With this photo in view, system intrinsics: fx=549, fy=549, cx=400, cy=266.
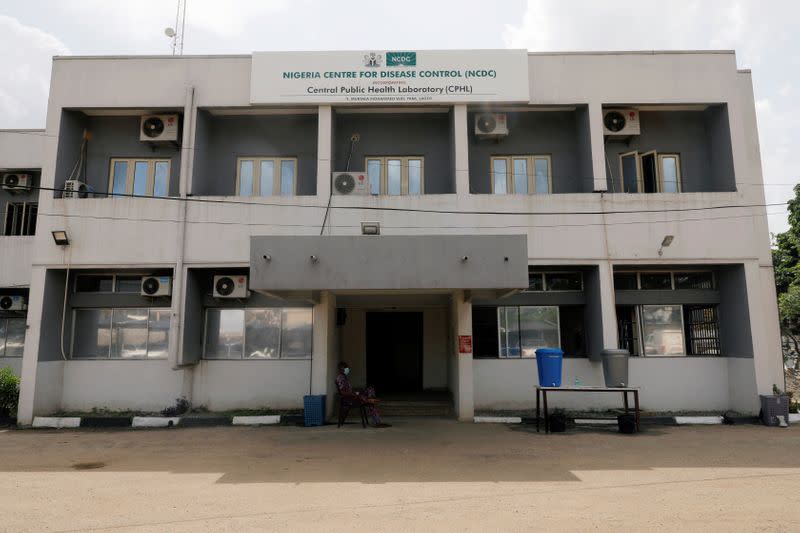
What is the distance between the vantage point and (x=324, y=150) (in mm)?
13492

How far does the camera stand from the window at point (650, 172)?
1427 cm

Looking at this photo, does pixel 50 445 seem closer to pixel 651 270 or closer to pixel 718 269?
pixel 651 270

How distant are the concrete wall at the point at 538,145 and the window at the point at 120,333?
355 inches

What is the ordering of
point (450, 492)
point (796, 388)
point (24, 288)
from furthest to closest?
1. point (796, 388)
2. point (24, 288)
3. point (450, 492)

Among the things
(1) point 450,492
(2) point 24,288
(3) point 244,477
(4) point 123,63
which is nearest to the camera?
(1) point 450,492

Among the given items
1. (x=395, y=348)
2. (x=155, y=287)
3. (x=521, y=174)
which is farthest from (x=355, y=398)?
(x=521, y=174)

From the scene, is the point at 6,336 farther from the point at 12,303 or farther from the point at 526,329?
the point at 526,329

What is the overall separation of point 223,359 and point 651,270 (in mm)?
11259

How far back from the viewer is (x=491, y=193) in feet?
47.0

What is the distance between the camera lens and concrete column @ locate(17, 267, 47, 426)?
504 inches

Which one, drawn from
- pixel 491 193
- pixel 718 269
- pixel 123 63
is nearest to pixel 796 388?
pixel 718 269

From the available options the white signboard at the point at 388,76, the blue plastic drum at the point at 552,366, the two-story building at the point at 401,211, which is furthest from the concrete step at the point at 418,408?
the white signboard at the point at 388,76

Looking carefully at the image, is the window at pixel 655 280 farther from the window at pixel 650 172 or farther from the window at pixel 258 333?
the window at pixel 258 333

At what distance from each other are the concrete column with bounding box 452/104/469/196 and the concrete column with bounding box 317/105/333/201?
309 centimetres
